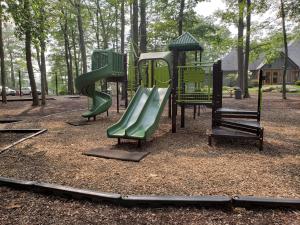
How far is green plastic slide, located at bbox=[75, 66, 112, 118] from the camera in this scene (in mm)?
10750

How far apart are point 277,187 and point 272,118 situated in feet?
25.2

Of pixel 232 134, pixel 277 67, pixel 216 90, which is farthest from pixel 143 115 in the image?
pixel 277 67

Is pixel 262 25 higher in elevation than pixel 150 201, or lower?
higher

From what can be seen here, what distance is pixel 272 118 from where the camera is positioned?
1116cm

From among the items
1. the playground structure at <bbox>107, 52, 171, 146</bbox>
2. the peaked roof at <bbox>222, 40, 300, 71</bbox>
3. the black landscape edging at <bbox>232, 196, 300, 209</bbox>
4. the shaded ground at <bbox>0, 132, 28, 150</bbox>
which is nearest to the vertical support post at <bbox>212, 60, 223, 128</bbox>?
the playground structure at <bbox>107, 52, 171, 146</bbox>

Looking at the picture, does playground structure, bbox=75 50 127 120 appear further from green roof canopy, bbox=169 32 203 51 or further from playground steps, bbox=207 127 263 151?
playground steps, bbox=207 127 263 151

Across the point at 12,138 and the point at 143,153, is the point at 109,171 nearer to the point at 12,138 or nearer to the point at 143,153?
the point at 143,153

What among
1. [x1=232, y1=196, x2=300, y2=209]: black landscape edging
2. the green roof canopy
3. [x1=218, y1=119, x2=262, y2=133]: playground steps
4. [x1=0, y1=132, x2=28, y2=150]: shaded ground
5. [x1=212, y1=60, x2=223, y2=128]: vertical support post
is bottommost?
[x1=232, y1=196, x2=300, y2=209]: black landscape edging

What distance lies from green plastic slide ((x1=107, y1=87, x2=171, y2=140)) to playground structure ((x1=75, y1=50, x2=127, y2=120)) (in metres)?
2.75

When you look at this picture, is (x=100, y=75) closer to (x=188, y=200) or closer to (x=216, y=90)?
(x=216, y=90)

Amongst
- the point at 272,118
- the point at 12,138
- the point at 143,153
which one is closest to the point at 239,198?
the point at 143,153

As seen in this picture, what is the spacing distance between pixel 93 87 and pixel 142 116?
4652 mm

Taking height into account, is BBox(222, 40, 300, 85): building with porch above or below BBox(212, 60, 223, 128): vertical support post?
above

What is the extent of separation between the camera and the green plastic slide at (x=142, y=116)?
6.91 m
